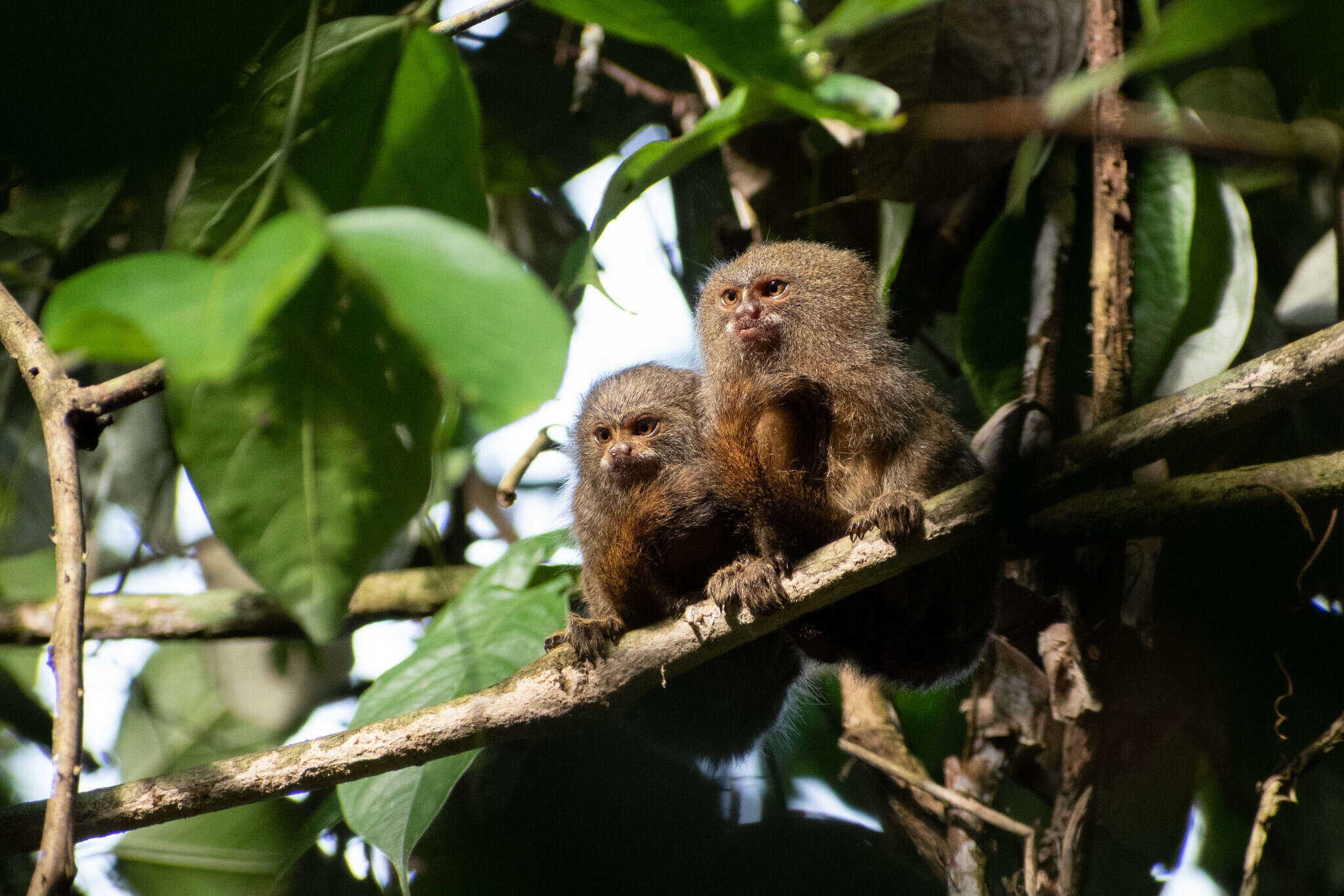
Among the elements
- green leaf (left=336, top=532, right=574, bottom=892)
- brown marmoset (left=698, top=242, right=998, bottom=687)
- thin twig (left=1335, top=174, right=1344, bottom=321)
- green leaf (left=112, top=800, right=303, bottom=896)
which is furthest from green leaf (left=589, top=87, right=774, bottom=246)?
green leaf (left=112, top=800, right=303, bottom=896)

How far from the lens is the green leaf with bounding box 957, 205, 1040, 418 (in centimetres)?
260

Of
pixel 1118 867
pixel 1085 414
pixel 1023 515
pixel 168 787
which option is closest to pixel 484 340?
pixel 1023 515

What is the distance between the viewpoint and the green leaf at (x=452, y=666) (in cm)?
195

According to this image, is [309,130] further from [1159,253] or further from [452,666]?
[1159,253]

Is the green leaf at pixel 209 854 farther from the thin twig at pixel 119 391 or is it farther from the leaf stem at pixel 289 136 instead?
the leaf stem at pixel 289 136

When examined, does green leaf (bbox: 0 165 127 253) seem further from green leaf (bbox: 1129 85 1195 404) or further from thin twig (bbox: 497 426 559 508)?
green leaf (bbox: 1129 85 1195 404)

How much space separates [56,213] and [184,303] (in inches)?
47.2

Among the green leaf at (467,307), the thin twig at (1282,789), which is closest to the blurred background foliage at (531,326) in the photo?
the green leaf at (467,307)

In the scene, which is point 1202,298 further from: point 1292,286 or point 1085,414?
point 1292,286

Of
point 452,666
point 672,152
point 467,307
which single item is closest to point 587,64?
point 672,152

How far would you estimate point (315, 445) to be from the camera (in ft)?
3.47

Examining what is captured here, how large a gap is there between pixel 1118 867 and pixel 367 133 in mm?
2831

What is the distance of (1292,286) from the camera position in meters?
2.97

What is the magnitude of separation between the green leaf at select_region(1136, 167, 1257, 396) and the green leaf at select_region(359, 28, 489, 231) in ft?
5.79
